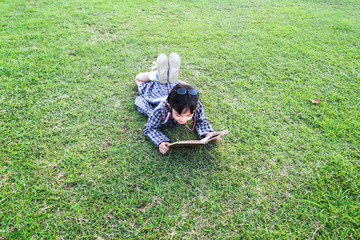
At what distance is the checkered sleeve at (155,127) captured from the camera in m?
2.52

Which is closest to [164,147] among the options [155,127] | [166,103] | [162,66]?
[155,127]

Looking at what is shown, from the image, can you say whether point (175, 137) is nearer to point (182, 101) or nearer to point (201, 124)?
point (201, 124)

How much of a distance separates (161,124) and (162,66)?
0.85 m

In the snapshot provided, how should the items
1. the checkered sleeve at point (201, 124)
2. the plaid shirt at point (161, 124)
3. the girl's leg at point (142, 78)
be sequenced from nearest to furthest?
the plaid shirt at point (161, 124), the checkered sleeve at point (201, 124), the girl's leg at point (142, 78)

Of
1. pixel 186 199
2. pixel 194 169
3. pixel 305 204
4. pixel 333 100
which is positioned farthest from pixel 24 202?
pixel 333 100

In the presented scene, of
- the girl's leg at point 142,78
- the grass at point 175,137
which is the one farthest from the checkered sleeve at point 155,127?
the girl's leg at point 142,78

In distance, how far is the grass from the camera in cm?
202

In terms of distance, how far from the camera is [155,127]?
261 centimetres

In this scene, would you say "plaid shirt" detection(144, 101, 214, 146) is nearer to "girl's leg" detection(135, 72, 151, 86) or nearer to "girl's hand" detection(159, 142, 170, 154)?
"girl's hand" detection(159, 142, 170, 154)

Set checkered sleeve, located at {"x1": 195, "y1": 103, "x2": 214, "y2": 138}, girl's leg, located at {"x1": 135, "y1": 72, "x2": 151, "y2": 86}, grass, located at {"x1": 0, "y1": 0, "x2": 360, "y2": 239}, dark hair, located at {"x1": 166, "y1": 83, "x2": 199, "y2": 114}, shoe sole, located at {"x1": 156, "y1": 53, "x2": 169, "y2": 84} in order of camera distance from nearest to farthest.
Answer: grass, located at {"x1": 0, "y1": 0, "x2": 360, "y2": 239}, dark hair, located at {"x1": 166, "y1": 83, "x2": 199, "y2": 114}, checkered sleeve, located at {"x1": 195, "y1": 103, "x2": 214, "y2": 138}, shoe sole, located at {"x1": 156, "y1": 53, "x2": 169, "y2": 84}, girl's leg, located at {"x1": 135, "y1": 72, "x2": 151, "y2": 86}

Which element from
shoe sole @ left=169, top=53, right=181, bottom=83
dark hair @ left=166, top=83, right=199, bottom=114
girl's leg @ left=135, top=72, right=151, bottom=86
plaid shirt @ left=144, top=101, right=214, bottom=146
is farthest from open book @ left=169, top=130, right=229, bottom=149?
girl's leg @ left=135, top=72, right=151, bottom=86

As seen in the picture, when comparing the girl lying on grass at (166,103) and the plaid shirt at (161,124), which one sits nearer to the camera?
the girl lying on grass at (166,103)

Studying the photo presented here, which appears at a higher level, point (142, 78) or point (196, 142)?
point (142, 78)

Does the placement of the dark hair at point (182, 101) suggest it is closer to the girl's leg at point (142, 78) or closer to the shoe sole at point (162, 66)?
the shoe sole at point (162, 66)
